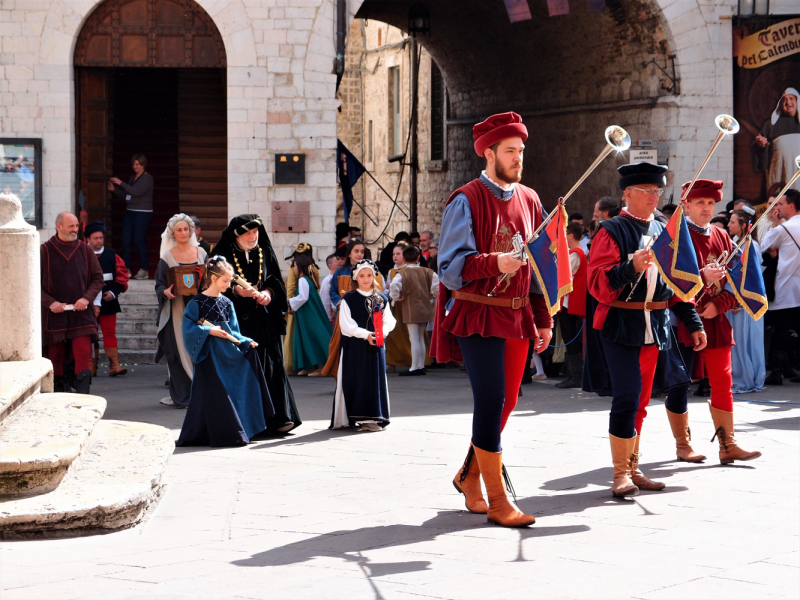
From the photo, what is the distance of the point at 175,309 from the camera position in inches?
395

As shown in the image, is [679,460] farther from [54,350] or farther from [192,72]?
[192,72]

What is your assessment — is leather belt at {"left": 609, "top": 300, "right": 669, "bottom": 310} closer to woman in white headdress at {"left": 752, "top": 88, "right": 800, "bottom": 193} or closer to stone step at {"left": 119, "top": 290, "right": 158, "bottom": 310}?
stone step at {"left": 119, "top": 290, "right": 158, "bottom": 310}

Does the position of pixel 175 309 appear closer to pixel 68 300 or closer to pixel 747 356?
pixel 68 300

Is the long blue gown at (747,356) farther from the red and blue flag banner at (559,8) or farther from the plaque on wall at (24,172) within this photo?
the plaque on wall at (24,172)

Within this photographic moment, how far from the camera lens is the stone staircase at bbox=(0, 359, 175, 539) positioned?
5176 millimetres

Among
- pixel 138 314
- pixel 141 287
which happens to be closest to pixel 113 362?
pixel 138 314

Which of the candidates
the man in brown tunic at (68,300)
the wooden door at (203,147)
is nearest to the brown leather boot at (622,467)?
the man in brown tunic at (68,300)

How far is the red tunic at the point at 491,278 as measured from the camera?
537 centimetres

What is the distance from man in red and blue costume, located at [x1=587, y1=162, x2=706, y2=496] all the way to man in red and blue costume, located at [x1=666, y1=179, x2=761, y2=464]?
77 centimetres

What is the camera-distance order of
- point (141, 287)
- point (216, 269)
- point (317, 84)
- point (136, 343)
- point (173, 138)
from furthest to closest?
point (173, 138) < point (141, 287) < point (317, 84) < point (136, 343) < point (216, 269)

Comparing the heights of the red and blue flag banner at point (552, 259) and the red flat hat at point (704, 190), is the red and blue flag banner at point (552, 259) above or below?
below

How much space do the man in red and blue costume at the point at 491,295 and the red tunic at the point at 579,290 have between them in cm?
546

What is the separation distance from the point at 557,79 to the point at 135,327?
8.94 meters

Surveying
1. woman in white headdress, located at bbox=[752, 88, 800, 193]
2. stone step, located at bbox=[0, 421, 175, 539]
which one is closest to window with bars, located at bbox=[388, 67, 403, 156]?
woman in white headdress, located at bbox=[752, 88, 800, 193]
